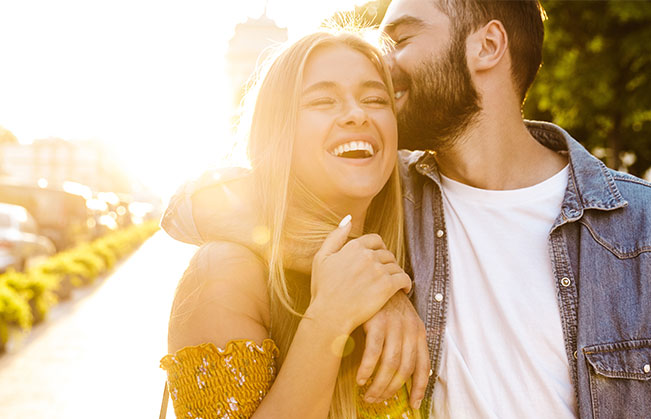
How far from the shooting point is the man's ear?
3.16 meters

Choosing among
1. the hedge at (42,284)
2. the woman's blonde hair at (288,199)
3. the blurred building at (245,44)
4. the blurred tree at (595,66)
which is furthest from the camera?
the blurred building at (245,44)

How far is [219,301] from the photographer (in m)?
2.08

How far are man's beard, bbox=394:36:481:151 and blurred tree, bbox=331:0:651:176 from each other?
362 inches

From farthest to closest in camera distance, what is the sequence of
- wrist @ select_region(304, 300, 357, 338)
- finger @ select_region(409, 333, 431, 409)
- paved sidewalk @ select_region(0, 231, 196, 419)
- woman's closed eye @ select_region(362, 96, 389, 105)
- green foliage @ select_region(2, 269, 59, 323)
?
green foliage @ select_region(2, 269, 59, 323), paved sidewalk @ select_region(0, 231, 196, 419), woman's closed eye @ select_region(362, 96, 389, 105), finger @ select_region(409, 333, 431, 409), wrist @ select_region(304, 300, 357, 338)

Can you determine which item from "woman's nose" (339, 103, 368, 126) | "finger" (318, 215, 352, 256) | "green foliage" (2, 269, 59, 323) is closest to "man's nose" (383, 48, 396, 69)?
"woman's nose" (339, 103, 368, 126)

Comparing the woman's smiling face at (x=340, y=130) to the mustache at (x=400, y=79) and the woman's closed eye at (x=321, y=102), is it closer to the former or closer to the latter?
the woman's closed eye at (x=321, y=102)

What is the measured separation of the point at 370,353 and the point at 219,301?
556 millimetres

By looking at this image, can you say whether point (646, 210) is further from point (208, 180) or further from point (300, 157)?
point (208, 180)

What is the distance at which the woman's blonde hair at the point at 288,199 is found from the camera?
2285 mm

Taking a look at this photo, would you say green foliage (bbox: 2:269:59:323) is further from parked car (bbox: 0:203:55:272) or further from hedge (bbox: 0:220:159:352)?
parked car (bbox: 0:203:55:272)

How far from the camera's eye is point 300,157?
260 centimetres

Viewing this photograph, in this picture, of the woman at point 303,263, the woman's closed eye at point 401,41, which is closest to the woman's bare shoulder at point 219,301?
the woman at point 303,263

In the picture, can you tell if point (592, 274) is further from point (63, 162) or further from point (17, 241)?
point (63, 162)

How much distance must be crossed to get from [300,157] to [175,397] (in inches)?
43.4
